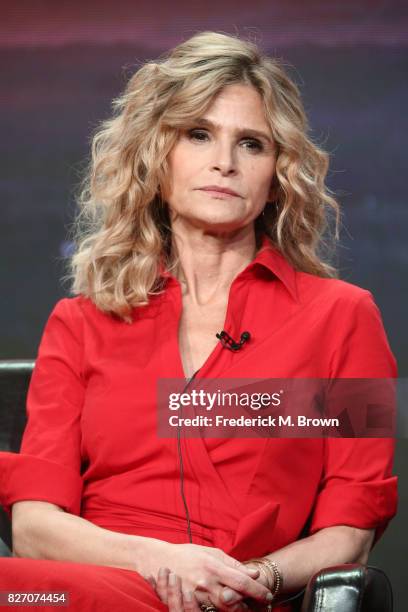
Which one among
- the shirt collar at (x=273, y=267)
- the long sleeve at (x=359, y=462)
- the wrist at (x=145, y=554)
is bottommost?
the wrist at (x=145, y=554)

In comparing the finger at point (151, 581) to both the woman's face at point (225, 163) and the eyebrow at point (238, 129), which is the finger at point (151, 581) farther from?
the eyebrow at point (238, 129)

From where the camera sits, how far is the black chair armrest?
69.4 inches

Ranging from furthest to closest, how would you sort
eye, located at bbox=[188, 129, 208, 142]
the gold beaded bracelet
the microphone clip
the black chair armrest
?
eye, located at bbox=[188, 129, 208, 142]
the microphone clip
the gold beaded bracelet
the black chair armrest

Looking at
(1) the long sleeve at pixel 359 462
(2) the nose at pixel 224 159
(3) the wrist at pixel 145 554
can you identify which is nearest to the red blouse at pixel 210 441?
(1) the long sleeve at pixel 359 462

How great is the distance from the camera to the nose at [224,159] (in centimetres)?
229

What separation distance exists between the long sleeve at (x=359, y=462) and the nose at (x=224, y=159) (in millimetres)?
379

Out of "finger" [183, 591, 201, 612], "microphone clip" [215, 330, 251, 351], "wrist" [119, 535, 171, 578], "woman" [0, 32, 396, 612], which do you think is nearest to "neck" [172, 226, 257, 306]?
"woman" [0, 32, 396, 612]

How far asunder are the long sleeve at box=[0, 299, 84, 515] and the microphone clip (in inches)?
12.1

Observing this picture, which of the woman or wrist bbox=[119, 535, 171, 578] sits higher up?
the woman

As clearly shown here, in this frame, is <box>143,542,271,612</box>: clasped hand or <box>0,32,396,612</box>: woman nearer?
<box>143,542,271,612</box>: clasped hand

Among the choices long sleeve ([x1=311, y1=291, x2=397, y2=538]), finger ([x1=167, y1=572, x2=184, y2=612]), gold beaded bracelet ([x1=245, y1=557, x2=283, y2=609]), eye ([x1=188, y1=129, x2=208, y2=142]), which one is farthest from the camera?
eye ([x1=188, y1=129, x2=208, y2=142])

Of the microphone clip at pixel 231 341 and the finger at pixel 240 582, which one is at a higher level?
the microphone clip at pixel 231 341

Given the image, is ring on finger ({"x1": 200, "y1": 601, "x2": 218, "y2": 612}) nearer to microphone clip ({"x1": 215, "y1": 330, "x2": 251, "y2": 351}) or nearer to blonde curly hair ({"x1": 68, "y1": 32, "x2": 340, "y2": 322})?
microphone clip ({"x1": 215, "y1": 330, "x2": 251, "y2": 351})

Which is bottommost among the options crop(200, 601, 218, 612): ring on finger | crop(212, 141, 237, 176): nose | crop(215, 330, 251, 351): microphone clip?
crop(200, 601, 218, 612): ring on finger
